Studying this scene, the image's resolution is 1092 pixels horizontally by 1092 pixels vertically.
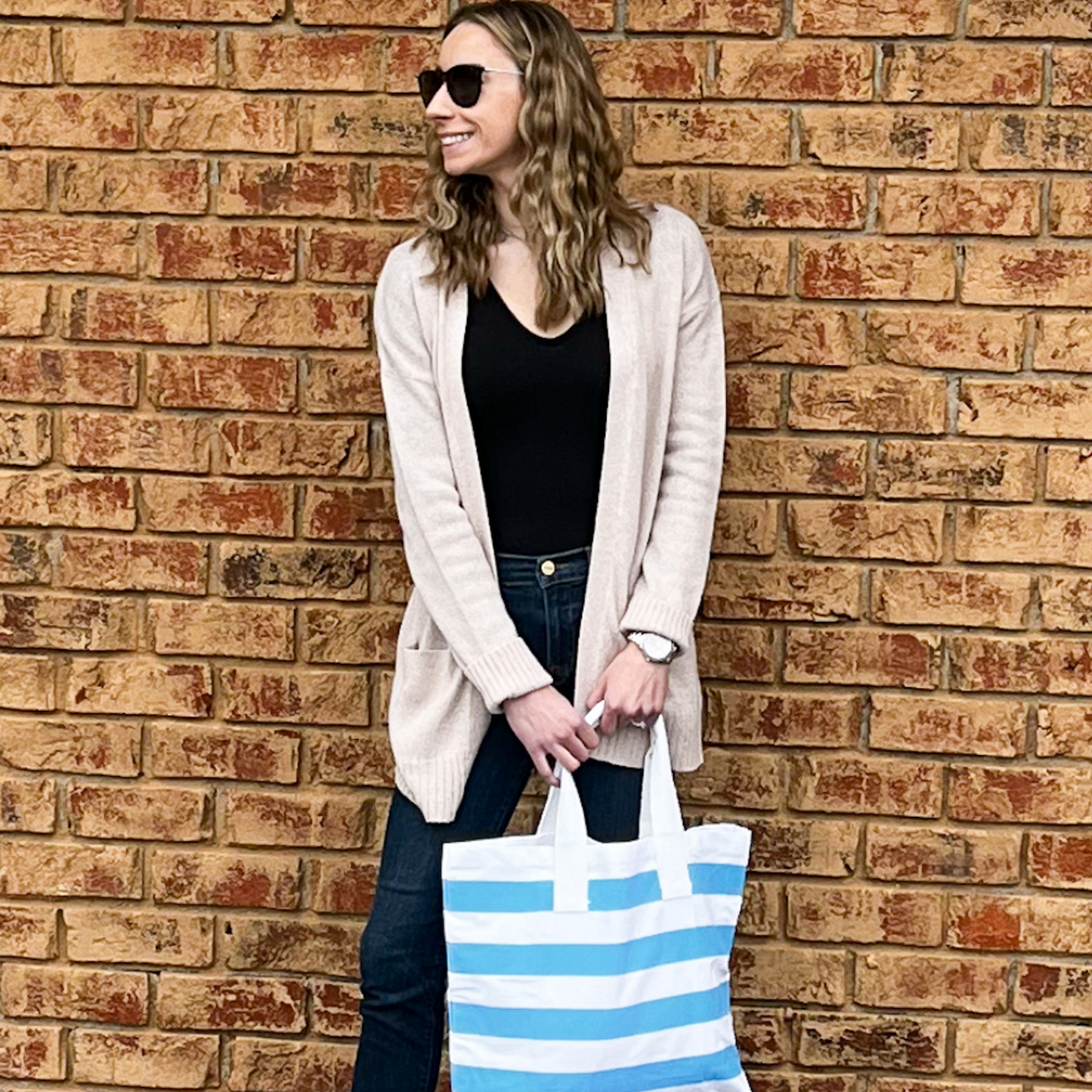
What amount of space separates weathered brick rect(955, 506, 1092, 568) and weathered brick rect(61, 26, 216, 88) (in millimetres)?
1561

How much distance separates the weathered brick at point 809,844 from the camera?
10.4 feet

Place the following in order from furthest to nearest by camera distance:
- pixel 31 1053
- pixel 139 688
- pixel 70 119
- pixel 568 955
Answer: pixel 31 1053
pixel 139 688
pixel 70 119
pixel 568 955

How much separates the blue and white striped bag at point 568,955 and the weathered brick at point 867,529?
2.30 feet

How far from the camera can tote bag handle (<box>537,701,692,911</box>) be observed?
2512 mm

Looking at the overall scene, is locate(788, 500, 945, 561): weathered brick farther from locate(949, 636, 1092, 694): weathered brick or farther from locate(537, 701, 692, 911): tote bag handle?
locate(537, 701, 692, 911): tote bag handle

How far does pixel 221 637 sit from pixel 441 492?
2.56 feet

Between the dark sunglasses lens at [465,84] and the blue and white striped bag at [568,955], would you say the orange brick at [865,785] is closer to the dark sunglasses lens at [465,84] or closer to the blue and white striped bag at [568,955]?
the blue and white striped bag at [568,955]

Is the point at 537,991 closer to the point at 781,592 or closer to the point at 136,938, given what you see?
the point at 781,592

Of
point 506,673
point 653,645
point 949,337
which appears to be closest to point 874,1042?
point 653,645

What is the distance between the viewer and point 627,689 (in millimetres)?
2576

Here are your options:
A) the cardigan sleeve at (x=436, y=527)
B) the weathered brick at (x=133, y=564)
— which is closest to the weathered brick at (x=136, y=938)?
the weathered brick at (x=133, y=564)

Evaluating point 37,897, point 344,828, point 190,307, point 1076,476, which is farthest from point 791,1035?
point 190,307

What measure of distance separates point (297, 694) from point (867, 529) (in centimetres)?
107

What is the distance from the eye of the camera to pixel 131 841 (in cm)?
325
